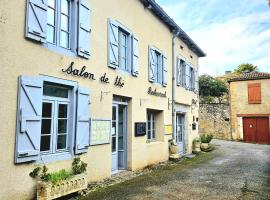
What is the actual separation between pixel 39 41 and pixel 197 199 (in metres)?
4.41

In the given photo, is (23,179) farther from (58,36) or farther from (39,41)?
(58,36)

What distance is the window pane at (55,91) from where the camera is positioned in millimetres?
5684

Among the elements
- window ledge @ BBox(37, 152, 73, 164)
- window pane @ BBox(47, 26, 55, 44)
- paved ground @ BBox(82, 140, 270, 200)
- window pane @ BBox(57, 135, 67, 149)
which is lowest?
paved ground @ BBox(82, 140, 270, 200)

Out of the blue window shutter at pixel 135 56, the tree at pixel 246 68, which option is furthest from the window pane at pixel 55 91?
the tree at pixel 246 68

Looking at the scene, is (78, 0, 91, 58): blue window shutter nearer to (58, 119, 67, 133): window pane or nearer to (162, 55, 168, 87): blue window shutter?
(58, 119, 67, 133): window pane

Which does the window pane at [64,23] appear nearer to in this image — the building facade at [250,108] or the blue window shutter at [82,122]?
the blue window shutter at [82,122]

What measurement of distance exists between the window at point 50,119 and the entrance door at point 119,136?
5.46 feet

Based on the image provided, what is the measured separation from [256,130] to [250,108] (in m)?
1.73

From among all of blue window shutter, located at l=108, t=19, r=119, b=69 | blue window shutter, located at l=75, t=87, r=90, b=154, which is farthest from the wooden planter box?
blue window shutter, located at l=108, t=19, r=119, b=69

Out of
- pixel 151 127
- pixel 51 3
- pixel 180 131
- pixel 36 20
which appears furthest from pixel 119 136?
pixel 180 131

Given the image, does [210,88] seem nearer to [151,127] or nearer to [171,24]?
[171,24]

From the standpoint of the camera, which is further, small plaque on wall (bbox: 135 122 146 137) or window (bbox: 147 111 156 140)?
window (bbox: 147 111 156 140)

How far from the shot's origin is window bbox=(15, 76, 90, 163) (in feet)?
16.2

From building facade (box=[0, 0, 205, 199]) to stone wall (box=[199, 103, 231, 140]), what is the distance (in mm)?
12325
